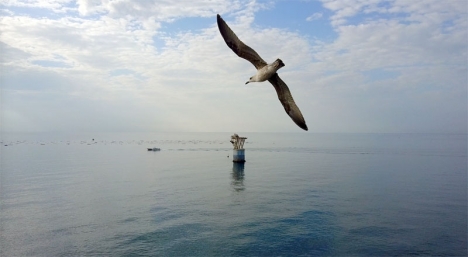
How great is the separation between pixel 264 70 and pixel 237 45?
1.46 metres

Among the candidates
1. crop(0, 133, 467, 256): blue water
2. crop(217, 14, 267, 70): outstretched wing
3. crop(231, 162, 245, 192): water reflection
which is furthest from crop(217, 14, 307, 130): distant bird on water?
crop(231, 162, 245, 192): water reflection

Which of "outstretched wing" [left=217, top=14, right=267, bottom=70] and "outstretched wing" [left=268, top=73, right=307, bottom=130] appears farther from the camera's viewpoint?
"outstretched wing" [left=268, top=73, right=307, bottom=130]

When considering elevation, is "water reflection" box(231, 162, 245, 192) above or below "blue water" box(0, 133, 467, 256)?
above

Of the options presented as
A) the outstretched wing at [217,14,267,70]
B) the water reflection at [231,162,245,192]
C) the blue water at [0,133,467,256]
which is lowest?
the blue water at [0,133,467,256]

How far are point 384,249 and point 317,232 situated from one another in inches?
260

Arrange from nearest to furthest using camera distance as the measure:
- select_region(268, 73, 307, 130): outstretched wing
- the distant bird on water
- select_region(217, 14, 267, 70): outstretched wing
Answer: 1. the distant bird on water
2. select_region(217, 14, 267, 70): outstretched wing
3. select_region(268, 73, 307, 130): outstretched wing

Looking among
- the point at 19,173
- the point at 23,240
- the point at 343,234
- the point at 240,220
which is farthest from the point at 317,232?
the point at 19,173

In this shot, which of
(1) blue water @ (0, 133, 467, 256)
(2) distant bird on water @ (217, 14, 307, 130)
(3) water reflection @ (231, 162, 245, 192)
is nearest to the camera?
(2) distant bird on water @ (217, 14, 307, 130)

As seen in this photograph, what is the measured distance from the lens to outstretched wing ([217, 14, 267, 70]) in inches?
448

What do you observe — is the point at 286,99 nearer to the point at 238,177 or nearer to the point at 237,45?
the point at 237,45

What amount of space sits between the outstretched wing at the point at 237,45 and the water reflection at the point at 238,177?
44411 mm

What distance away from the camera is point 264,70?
1085 cm

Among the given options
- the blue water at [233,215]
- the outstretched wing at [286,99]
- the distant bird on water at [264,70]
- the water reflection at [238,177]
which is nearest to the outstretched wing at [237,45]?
the distant bird on water at [264,70]

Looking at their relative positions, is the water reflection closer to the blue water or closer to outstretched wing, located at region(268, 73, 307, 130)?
the blue water
